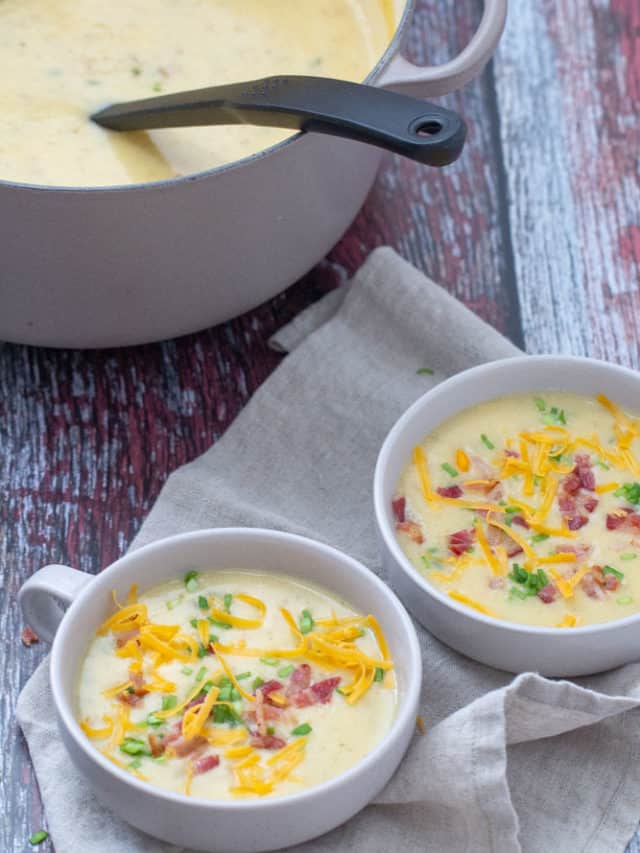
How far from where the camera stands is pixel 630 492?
200cm

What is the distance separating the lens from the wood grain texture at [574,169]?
239cm

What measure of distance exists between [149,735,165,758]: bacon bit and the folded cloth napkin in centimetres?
12

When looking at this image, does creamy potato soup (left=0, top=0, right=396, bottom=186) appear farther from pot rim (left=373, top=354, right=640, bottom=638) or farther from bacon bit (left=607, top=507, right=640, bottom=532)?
bacon bit (left=607, top=507, right=640, bottom=532)

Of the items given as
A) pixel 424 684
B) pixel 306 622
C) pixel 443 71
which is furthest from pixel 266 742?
pixel 443 71

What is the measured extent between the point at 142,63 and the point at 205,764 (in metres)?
1.17

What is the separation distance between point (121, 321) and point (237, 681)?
1.96 feet

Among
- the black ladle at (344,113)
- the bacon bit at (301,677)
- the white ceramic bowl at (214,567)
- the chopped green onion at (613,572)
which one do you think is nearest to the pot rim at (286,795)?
the white ceramic bowl at (214,567)

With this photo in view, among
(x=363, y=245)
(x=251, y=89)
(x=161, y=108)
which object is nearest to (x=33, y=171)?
(x=161, y=108)

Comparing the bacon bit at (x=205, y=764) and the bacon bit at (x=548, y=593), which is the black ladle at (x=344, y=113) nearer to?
the bacon bit at (x=548, y=593)

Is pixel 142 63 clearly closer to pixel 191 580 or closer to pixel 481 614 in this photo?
pixel 191 580

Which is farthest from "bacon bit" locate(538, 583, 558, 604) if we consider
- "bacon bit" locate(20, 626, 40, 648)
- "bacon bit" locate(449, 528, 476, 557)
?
"bacon bit" locate(20, 626, 40, 648)

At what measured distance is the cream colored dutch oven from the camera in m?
1.94

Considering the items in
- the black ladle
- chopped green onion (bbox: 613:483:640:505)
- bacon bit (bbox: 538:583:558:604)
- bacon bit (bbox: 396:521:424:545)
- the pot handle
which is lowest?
bacon bit (bbox: 538:583:558:604)

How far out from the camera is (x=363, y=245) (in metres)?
2.48
